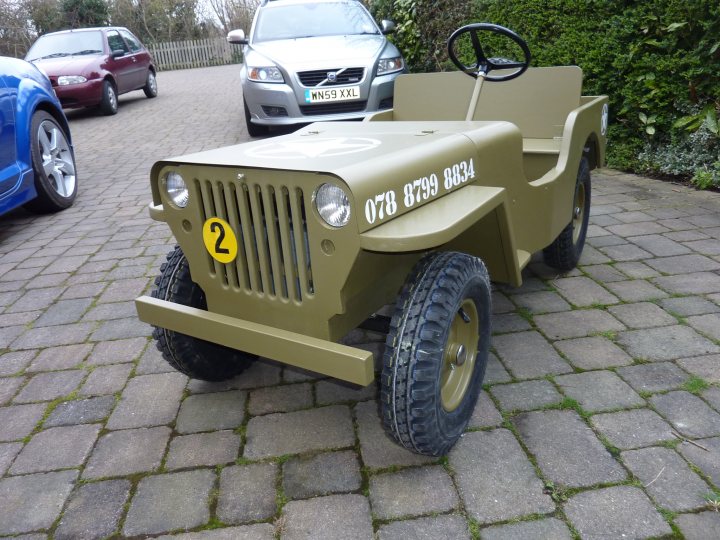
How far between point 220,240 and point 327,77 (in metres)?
5.09

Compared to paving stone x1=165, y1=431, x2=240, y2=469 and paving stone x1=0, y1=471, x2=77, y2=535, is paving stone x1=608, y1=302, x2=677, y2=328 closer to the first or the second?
paving stone x1=165, y1=431, x2=240, y2=469

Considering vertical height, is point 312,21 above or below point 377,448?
above

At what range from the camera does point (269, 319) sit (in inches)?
84.0

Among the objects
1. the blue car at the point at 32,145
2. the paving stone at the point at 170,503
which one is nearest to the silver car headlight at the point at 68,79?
the blue car at the point at 32,145

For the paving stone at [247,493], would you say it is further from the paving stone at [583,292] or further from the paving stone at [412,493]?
the paving stone at [583,292]

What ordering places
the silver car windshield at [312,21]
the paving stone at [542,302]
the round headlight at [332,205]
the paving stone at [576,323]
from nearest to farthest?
the round headlight at [332,205]
the paving stone at [576,323]
the paving stone at [542,302]
the silver car windshield at [312,21]

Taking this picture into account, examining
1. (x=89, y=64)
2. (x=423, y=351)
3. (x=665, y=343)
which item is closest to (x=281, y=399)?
(x=423, y=351)

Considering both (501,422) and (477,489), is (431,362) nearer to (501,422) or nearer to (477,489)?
(477,489)

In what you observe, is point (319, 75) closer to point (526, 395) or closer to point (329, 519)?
point (526, 395)

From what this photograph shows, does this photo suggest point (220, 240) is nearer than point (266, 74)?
Yes

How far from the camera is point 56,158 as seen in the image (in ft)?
18.7

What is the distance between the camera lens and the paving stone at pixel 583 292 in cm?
333

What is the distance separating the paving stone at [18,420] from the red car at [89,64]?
30.6ft

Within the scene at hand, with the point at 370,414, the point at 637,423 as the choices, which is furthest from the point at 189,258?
the point at 637,423
